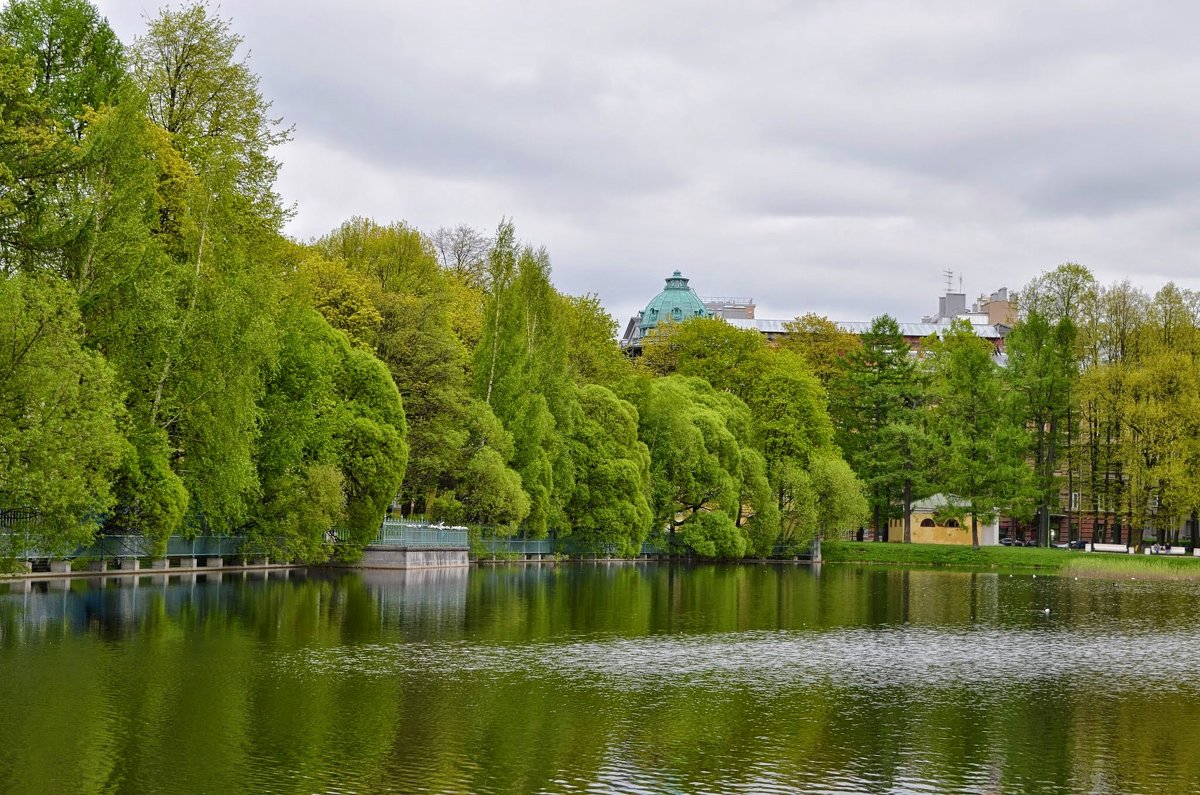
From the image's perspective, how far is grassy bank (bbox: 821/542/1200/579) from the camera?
74.2 metres

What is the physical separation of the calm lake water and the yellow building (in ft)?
167

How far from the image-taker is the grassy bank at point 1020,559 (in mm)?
74188

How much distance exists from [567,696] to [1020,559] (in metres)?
63.2

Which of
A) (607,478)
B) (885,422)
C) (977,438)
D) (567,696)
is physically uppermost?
(885,422)

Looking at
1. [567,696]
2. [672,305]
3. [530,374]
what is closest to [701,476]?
[530,374]

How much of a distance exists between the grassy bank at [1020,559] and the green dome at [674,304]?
200 ft

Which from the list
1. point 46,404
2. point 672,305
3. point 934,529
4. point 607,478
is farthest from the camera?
point 672,305

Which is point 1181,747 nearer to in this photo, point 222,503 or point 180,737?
point 180,737

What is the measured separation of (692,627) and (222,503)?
1778cm

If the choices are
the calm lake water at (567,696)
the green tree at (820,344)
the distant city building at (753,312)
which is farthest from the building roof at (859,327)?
the calm lake water at (567,696)

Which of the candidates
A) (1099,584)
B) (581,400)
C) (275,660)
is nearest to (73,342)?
(275,660)

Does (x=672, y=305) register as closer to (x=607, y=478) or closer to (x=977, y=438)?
(x=977, y=438)

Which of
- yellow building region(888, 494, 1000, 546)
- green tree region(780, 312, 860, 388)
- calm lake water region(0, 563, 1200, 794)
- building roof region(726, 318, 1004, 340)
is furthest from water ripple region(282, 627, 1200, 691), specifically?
building roof region(726, 318, 1004, 340)

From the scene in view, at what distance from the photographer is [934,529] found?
100875mm
